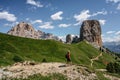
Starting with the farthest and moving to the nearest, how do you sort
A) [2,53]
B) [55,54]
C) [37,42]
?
[37,42] < [55,54] < [2,53]

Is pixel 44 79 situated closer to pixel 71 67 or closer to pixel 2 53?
pixel 71 67

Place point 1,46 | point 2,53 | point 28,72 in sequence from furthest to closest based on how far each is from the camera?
point 1,46, point 2,53, point 28,72

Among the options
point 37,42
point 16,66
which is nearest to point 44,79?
point 16,66

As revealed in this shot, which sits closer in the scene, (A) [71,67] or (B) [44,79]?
(B) [44,79]

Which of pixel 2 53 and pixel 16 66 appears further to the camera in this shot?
pixel 2 53

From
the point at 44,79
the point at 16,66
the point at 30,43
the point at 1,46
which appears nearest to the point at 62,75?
the point at 44,79

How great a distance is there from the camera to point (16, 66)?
4834cm

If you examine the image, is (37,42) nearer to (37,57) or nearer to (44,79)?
(37,57)

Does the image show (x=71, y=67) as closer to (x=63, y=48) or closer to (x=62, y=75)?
(x=62, y=75)

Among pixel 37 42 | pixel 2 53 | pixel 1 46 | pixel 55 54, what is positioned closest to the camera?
pixel 2 53

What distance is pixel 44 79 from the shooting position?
3803cm

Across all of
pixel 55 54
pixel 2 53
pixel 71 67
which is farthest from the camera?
pixel 55 54

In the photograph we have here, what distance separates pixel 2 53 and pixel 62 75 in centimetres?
8409

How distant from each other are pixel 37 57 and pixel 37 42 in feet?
134
